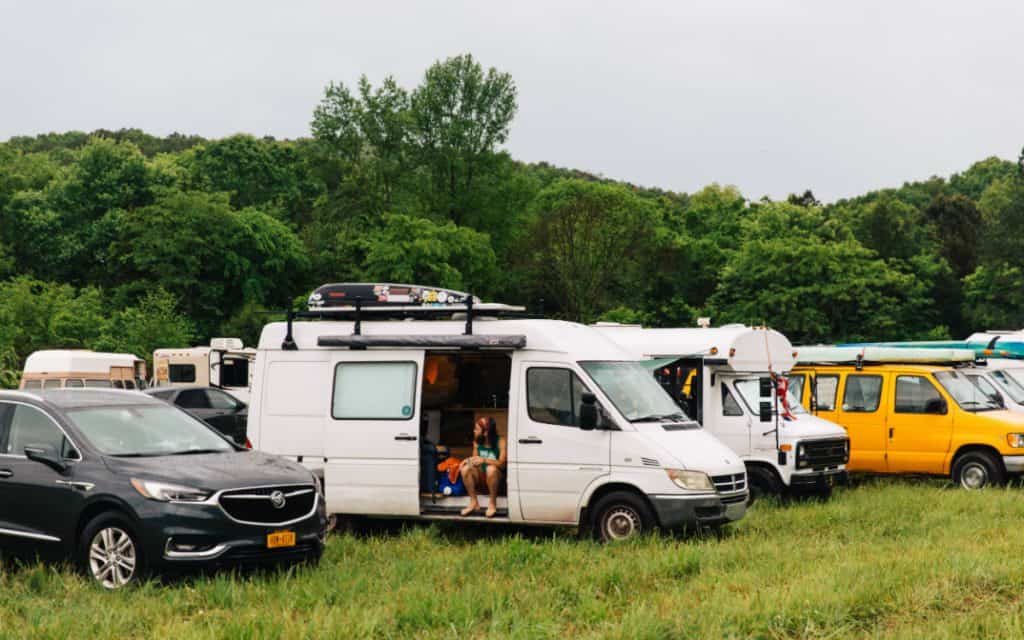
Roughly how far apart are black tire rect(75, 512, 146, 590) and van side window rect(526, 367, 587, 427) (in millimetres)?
4772

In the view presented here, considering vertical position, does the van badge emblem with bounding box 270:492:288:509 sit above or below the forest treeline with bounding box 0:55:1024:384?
below

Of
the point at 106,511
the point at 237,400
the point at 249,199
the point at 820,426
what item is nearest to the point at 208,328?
the point at 249,199

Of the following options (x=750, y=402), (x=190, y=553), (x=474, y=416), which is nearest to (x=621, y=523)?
(x=474, y=416)

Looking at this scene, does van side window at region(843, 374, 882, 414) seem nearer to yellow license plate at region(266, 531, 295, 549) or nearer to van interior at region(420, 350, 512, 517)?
van interior at region(420, 350, 512, 517)

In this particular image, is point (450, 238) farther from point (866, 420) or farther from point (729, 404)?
point (729, 404)

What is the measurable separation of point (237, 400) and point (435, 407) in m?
13.1

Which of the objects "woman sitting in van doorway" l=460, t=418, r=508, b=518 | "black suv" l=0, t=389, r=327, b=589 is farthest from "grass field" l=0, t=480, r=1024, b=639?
"woman sitting in van doorway" l=460, t=418, r=508, b=518

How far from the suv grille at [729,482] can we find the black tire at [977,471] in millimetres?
6738

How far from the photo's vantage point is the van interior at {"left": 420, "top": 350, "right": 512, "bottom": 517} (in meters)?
14.4

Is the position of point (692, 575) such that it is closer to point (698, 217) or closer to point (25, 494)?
point (25, 494)

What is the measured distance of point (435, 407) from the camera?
1533 centimetres

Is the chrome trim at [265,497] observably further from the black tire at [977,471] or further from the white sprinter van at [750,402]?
the black tire at [977,471]

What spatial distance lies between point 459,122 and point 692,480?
2259 inches

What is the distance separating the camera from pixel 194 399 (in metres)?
26.4
